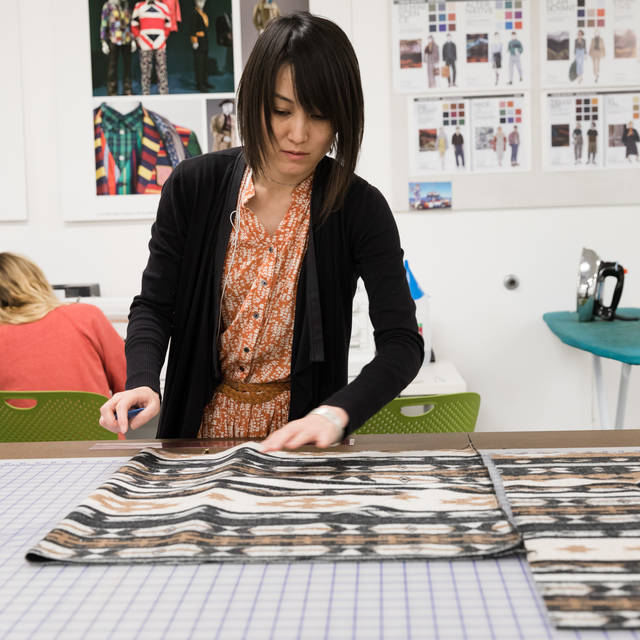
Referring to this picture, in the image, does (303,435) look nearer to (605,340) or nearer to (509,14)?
(605,340)

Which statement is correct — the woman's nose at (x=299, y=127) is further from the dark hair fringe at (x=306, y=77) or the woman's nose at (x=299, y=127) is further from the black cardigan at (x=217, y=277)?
the black cardigan at (x=217, y=277)

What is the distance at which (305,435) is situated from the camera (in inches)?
38.3

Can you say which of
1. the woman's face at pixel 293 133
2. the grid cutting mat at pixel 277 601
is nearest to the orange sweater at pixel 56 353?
the woman's face at pixel 293 133

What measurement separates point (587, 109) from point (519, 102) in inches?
9.3

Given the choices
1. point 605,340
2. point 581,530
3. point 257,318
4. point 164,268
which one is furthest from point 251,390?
point 605,340

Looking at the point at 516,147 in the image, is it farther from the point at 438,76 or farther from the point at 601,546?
the point at 601,546

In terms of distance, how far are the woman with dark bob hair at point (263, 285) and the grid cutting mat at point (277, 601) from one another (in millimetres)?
498

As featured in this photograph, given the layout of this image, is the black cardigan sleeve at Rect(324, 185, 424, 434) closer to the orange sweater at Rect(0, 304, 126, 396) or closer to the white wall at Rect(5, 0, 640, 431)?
the orange sweater at Rect(0, 304, 126, 396)

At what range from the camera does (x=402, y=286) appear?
49.5 inches

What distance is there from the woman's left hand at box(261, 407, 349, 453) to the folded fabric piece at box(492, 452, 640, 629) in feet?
0.68

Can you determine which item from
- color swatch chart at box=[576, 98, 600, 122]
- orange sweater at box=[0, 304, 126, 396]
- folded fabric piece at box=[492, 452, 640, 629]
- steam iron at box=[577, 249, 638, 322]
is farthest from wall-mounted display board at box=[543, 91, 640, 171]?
folded fabric piece at box=[492, 452, 640, 629]

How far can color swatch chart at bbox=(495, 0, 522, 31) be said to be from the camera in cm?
277

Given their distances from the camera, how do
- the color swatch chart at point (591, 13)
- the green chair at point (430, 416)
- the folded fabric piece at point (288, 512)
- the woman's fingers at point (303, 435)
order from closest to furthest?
the folded fabric piece at point (288, 512) < the woman's fingers at point (303, 435) < the green chair at point (430, 416) < the color swatch chart at point (591, 13)

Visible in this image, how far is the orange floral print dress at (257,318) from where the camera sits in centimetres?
129
